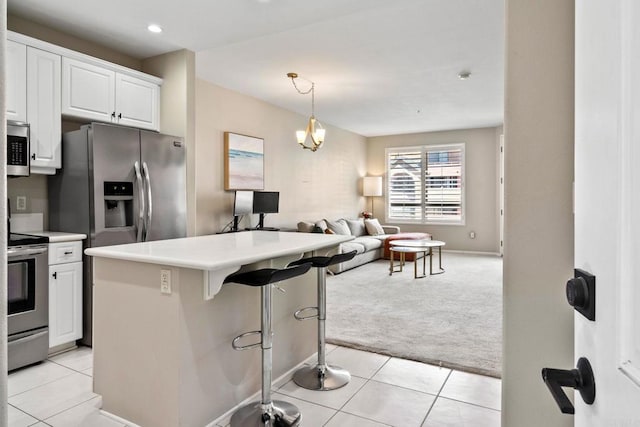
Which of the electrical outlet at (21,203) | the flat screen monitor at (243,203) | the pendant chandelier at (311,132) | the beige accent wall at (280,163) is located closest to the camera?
the electrical outlet at (21,203)

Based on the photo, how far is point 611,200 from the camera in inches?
21.5

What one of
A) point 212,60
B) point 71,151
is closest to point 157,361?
point 71,151

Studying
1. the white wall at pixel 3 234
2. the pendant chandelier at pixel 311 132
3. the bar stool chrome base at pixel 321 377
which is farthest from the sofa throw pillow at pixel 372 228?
the white wall at pixel 3 234

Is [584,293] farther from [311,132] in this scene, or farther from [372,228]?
[372,228]

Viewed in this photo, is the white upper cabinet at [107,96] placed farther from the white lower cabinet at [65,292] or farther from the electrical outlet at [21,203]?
the white lower cabinet at [65,292]

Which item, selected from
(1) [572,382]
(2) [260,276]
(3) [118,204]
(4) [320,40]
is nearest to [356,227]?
(4) [320,40]

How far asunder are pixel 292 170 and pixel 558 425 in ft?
19.3

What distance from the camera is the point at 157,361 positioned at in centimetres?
196

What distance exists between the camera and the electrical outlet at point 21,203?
3242mm

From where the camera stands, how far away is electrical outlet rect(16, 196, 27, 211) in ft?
10.6

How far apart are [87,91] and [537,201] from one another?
11.9 feet

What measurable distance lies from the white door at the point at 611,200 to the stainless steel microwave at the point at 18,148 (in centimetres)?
343

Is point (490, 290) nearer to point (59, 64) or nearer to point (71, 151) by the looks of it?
point (71, 151)

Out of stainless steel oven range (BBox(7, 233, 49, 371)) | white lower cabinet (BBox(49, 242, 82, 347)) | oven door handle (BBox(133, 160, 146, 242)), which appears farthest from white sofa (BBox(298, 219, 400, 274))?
stainless steel oven range (BBox(7, 233, 49, 371))
